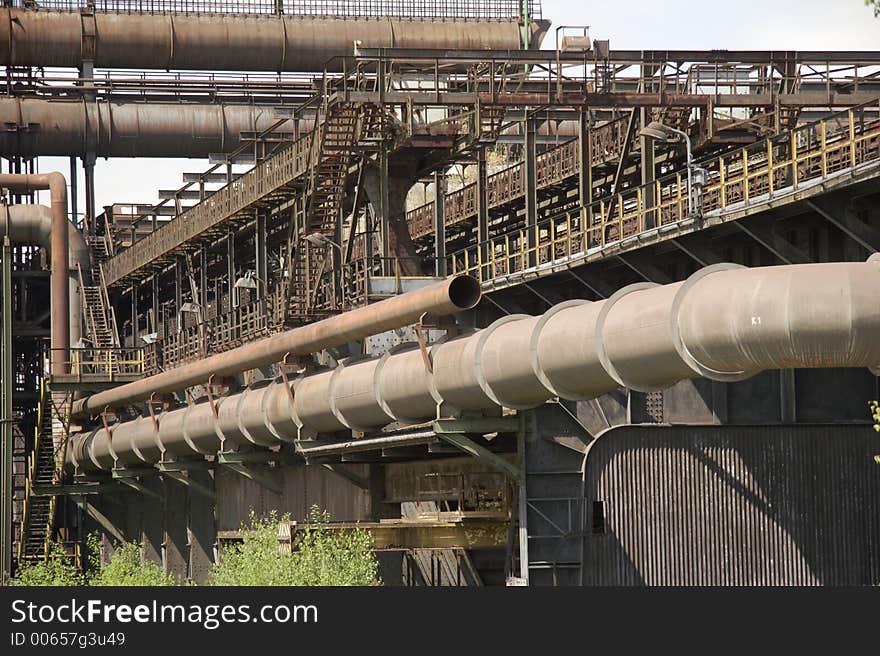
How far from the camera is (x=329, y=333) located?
3072 cm

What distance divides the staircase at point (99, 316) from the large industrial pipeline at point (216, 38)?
8373 millimetres

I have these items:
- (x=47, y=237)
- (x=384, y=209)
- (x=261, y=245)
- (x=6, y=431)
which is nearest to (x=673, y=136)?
(x=384, y=209)

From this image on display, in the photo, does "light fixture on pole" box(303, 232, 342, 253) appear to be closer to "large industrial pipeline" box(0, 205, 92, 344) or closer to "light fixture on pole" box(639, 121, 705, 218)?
"light fixture on pole" box(639, 121, 705, 218)

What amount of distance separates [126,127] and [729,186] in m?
29.6

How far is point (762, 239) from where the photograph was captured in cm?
2586

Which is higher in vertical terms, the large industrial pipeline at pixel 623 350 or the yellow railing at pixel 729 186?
the yellow railing at pixel 729 186

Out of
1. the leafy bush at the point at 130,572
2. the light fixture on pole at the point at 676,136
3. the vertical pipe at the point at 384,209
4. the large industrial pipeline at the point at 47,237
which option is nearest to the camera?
the light fixture on pole at the point at 676,136

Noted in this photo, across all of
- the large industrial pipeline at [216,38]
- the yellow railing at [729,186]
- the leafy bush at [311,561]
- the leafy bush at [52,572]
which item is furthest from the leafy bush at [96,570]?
the large industrial pipeline at [216,38]

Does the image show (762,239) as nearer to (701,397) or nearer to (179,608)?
(701,397)

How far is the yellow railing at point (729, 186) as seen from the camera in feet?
86.5

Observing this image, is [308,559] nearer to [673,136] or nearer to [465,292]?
[465,292]

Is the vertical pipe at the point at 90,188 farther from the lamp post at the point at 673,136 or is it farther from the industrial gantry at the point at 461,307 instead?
the lamp post at the point at 673,136

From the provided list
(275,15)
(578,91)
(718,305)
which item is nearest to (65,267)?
(275,15)

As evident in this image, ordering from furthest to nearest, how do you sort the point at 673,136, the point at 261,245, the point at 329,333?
the point at 261,245 → the point at 673,136 → the point at 329,333
